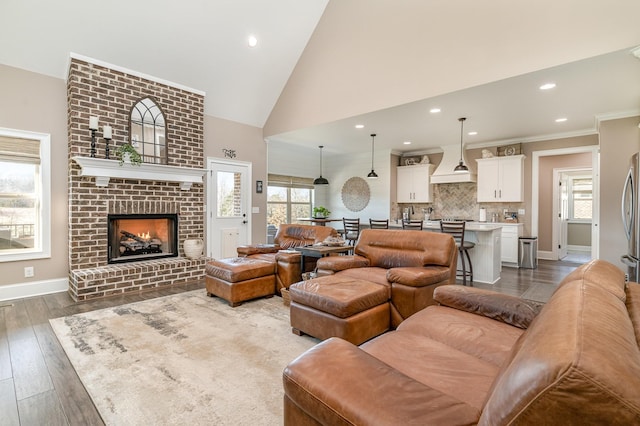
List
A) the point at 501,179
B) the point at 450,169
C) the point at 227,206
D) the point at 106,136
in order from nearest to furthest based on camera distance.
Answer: the point at 106,136 → the point at 227,206 → the point at 501,179 → the point at 450,169

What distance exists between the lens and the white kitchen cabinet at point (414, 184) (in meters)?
7.88

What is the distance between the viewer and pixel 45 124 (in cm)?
418

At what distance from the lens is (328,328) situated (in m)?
2.50

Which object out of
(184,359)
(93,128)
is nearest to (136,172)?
(93,128)

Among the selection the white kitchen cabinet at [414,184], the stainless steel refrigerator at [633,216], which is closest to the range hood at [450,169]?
the white kitchen cabinet at [414,184]

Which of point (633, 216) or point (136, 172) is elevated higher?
point (136, 172)

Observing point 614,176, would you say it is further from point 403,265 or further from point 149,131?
point 149,131

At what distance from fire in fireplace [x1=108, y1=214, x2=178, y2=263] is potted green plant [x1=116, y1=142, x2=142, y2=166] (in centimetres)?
85

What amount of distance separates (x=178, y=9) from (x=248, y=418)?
492 cm

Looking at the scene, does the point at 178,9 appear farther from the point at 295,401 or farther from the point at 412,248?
the point at 295,401

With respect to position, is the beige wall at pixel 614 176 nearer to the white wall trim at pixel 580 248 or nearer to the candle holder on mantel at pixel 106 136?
the white wall trim at pixel 580 248

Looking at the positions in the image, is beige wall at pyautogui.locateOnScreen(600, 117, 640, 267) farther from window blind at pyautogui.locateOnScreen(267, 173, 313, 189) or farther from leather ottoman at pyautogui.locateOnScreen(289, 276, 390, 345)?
window blind at pyautogui.locateOnScreen(267, 173, 313, 189)

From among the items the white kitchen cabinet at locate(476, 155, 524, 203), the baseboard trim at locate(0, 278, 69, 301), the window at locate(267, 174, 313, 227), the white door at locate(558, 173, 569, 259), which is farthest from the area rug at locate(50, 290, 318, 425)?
the white door at locate(558, 173, 569, 259)

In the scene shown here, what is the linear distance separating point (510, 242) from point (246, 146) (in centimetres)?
588
